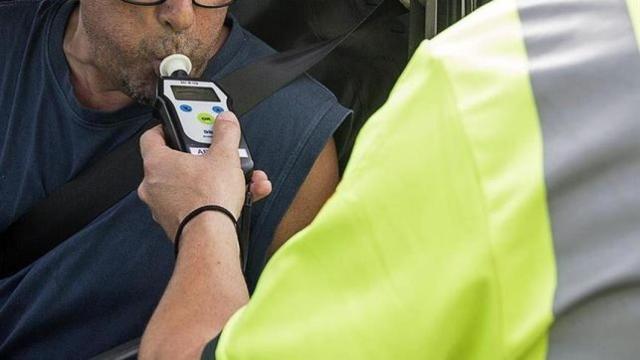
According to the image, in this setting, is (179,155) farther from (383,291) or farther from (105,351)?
(383,291)

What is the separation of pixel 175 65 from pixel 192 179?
492 mm

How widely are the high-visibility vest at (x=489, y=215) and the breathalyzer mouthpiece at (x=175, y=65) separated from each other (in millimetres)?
1149

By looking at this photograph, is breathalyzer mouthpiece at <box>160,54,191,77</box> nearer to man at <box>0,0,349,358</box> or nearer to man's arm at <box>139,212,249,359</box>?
man at <box>0,0,349,358</box>

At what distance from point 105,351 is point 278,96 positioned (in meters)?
0.54

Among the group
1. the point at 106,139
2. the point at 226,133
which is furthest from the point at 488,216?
the point at 106,139

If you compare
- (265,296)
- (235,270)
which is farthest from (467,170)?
(235,270)

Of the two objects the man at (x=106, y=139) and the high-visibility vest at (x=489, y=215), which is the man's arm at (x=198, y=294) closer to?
the high-visibility vest at (x=489, y=215)

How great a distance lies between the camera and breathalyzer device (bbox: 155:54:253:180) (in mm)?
1714

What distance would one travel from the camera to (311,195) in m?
2.17

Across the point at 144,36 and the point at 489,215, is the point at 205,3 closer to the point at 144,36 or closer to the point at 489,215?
the point at 144,36

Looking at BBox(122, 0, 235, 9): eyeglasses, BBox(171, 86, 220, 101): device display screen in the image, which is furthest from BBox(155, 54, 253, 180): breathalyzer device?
BBox(122, 0, 235, 9): eyeglasses

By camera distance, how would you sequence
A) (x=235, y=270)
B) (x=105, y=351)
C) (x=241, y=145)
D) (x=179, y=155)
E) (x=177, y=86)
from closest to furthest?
1. (x=235, y=270)
2. (x=179, y=155)
3. (x=241, y=145)
4. (x=177, y=86)
5. (x=105, y=351)

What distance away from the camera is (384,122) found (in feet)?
2.92

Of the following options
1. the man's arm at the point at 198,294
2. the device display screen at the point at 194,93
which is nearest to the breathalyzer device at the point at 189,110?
the device display screen at the point at 194,93
